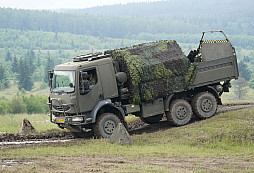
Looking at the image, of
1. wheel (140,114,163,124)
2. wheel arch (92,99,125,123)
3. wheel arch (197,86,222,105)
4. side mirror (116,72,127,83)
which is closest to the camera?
wheel arch (92,99,125,123)

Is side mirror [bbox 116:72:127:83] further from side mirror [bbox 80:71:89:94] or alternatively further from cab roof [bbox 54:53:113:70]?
side mirror [bbox 80:71:89:94]

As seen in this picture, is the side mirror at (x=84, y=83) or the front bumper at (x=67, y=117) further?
the front bumper at (x=67, y=117)

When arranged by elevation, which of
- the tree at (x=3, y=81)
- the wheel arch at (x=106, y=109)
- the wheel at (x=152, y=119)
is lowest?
the wheel at (x=152, y=119)

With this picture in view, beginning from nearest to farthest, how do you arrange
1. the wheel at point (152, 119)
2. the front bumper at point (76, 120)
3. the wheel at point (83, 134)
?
the front bumper at point (76, 120) < the wheel at point (83, 134) < the wheel at point (152, 119)

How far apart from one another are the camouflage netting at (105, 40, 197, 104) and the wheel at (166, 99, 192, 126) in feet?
2.29

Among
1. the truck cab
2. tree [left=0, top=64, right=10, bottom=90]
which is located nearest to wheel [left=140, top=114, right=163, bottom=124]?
the truck cab

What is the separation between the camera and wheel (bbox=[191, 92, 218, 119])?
1750cm

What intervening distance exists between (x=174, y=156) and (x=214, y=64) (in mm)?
7062

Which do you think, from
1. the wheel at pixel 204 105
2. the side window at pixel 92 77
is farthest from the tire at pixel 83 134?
the wheel at pixel 204 105

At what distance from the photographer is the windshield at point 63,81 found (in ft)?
48.5

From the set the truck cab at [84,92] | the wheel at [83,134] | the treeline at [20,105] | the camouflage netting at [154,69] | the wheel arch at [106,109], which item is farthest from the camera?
the treeline at [20,105]

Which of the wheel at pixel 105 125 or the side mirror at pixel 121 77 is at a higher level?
the side mirror at pixel 121 77

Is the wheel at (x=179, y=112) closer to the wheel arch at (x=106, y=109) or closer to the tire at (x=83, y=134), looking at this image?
the wheel arch at (x=106, y=109)

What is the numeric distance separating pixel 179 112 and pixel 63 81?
560 cm
